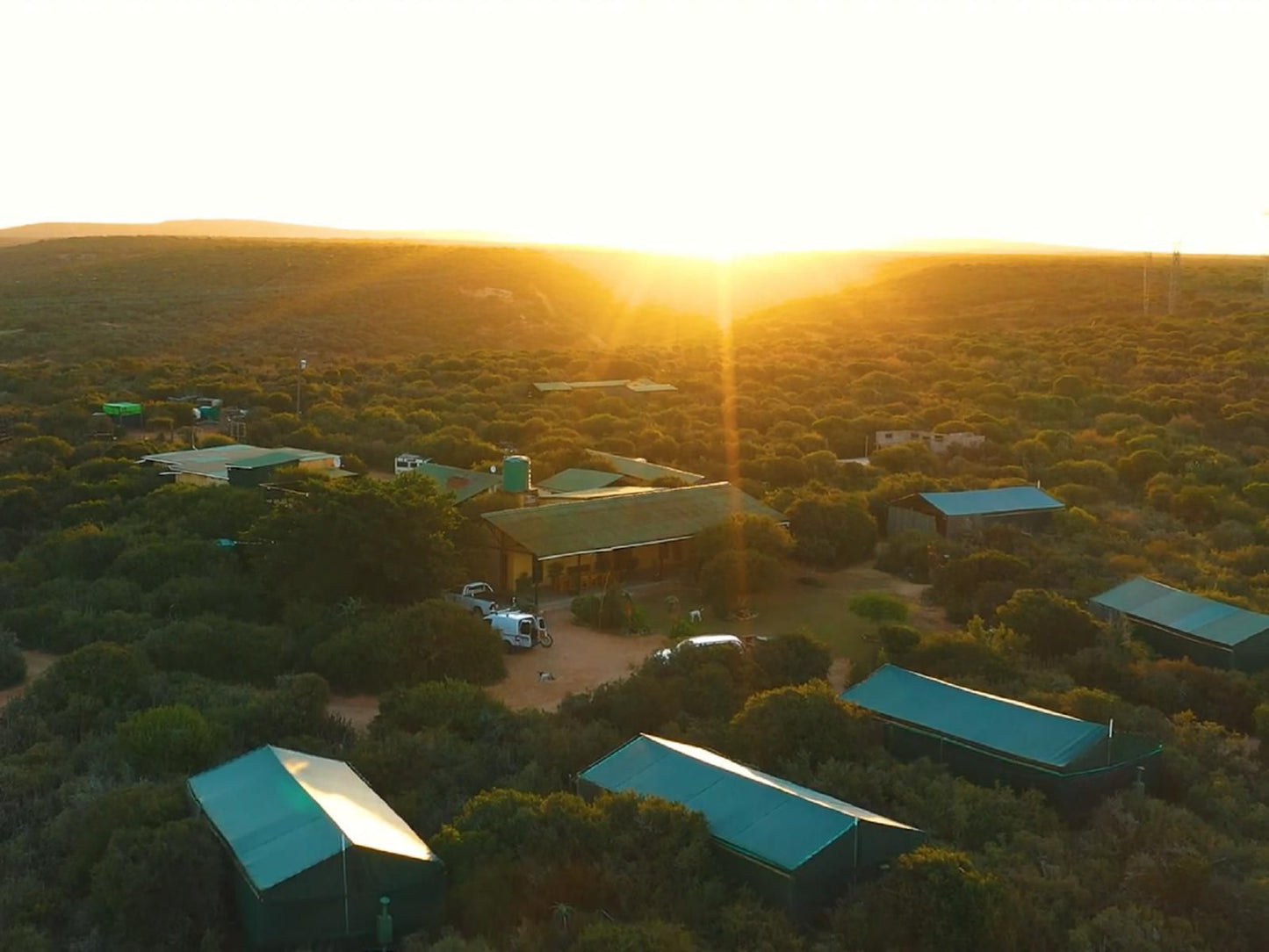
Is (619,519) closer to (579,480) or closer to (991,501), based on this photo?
(579,480)

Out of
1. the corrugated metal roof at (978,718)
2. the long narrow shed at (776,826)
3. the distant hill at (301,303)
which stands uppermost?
the long narrow shed at (776,826)

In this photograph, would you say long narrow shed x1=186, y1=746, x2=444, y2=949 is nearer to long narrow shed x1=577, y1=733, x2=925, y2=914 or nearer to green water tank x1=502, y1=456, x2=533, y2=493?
long narrow shed x1=577, y1=733, x2=925, y2=914

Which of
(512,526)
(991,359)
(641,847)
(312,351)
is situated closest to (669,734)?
(641,847)

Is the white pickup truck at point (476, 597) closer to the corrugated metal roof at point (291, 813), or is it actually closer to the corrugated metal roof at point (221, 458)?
the corrugated metal roof at point (291, 813)

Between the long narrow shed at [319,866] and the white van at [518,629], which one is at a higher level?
the long narrow shed at [319,866]

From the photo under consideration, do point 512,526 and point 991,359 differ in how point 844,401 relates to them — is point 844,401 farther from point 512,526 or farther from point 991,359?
point 512,526

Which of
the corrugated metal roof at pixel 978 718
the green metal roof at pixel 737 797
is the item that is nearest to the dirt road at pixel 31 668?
the green metal roof at pixel 737 797
